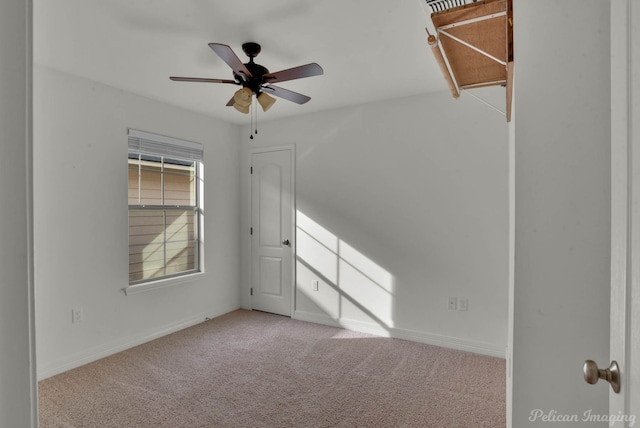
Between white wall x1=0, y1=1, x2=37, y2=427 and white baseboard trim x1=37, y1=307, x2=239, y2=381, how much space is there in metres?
2.90

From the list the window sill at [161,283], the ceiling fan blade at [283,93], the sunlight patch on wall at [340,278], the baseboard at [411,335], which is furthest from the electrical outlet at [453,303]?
the window sill at [161,283]

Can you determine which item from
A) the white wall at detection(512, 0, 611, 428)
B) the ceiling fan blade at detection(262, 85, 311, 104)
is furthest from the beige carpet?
the ceiling fan blade at detection(262, 85, 311, 104)

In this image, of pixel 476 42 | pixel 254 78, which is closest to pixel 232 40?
pixel 254 78

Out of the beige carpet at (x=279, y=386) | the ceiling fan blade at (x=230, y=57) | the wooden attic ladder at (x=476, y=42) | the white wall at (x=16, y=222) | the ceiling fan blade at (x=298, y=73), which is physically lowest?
the beige carpet at (x=279, y=386)

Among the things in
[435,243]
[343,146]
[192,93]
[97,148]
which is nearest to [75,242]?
[97,148]

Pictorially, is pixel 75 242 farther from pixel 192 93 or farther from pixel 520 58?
pixel 520 58

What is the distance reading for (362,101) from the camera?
3689 mm

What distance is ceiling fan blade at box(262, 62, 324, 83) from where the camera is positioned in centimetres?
213

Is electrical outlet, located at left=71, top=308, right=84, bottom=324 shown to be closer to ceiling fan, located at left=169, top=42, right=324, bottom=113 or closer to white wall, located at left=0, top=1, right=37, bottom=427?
ceiling fan, located at left=169, top=42, right=324, bottom=113

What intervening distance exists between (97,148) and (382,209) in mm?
2811

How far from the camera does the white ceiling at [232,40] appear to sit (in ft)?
6.64

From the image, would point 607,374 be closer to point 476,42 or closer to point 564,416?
point 564,416

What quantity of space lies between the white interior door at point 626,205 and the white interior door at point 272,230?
12.1 feet

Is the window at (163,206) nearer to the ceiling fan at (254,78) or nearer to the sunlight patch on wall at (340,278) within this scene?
the sunlight patch on wall at (340,278)
